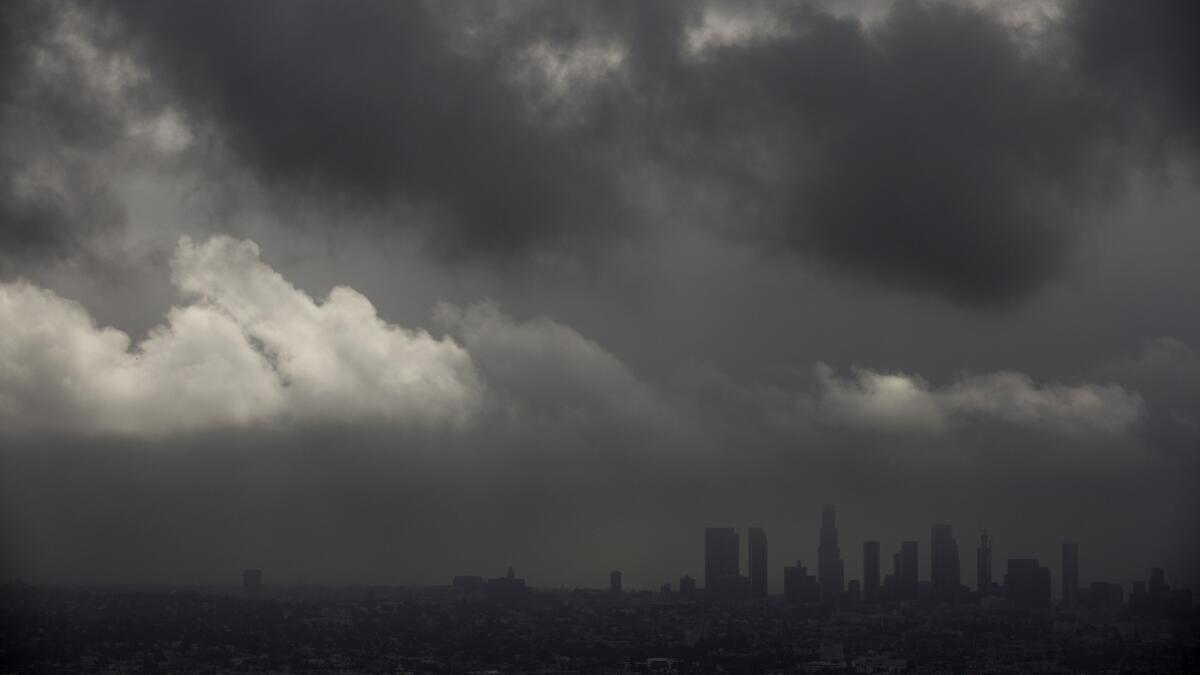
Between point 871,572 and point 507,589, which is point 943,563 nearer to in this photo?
point 871,572

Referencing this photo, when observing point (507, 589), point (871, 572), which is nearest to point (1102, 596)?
point (871, 572)

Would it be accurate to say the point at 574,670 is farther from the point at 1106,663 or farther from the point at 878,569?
the point at 878,569

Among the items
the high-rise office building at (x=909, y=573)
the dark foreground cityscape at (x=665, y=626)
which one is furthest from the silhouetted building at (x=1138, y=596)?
the high-rise office building at (x=909, y=573)

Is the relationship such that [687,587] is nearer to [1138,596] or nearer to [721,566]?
[721,566]

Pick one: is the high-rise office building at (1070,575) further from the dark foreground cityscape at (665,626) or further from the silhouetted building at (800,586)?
the silhouetted building at (800,586)

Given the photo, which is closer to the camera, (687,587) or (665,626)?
(665,626)

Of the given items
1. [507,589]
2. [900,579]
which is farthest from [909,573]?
[507,589]

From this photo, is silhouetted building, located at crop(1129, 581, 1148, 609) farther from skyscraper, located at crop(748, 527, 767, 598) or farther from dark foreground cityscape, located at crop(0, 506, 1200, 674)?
skyscraper, located at crop(748, 527, 767, 598)

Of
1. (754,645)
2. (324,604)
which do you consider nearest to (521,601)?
(324,604)
